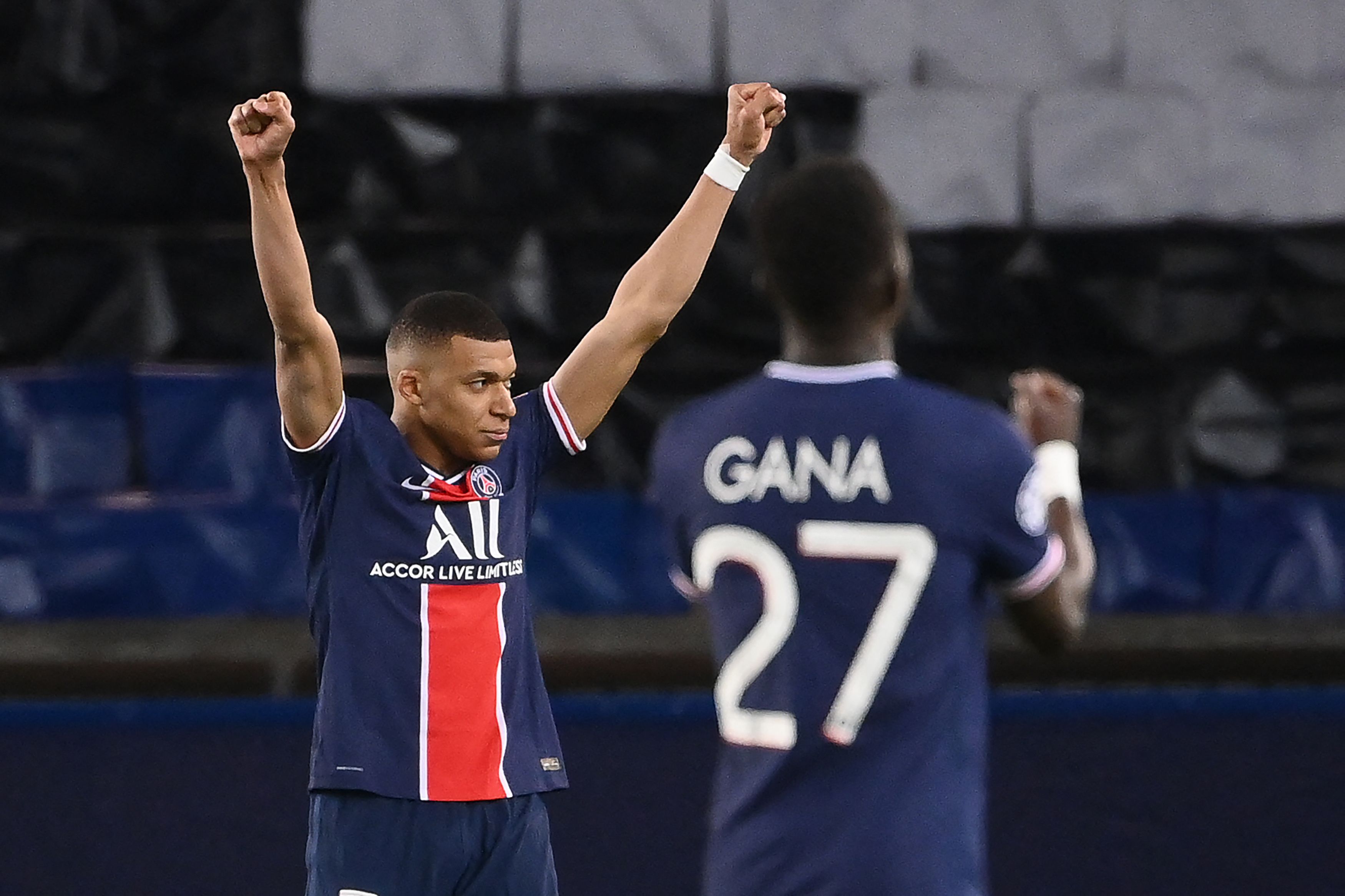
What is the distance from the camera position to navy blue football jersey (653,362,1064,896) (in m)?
1.91

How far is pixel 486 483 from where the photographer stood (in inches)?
118

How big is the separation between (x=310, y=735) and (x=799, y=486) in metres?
2.58

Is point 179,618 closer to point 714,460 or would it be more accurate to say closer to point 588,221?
point 588,221

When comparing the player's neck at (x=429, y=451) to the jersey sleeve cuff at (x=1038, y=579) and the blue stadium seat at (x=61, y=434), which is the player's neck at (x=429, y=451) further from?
the blue stadium seat at (x=61, y=434)

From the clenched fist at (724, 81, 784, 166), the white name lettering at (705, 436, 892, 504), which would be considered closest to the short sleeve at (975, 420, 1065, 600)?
the white name lettering at (705, 436, 892, 504)

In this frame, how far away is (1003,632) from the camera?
4648 mm

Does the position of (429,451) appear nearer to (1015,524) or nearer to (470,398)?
(470,398)

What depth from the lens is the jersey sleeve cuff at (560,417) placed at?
10.4 ft

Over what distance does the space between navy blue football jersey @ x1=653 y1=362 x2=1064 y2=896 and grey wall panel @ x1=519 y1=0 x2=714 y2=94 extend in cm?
391

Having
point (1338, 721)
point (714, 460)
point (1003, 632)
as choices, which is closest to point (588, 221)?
point (1003, 632)

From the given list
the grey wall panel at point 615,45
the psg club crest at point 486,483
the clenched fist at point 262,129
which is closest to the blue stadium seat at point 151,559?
the grey wall panel at point 615,45

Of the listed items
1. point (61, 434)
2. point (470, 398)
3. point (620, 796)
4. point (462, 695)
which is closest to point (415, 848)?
point (462, 695)

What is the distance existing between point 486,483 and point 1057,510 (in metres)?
1.23

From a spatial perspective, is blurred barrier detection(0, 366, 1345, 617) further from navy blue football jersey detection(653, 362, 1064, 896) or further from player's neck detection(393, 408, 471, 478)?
navy blue football jersey detection(653, 362, 1064, 896)
